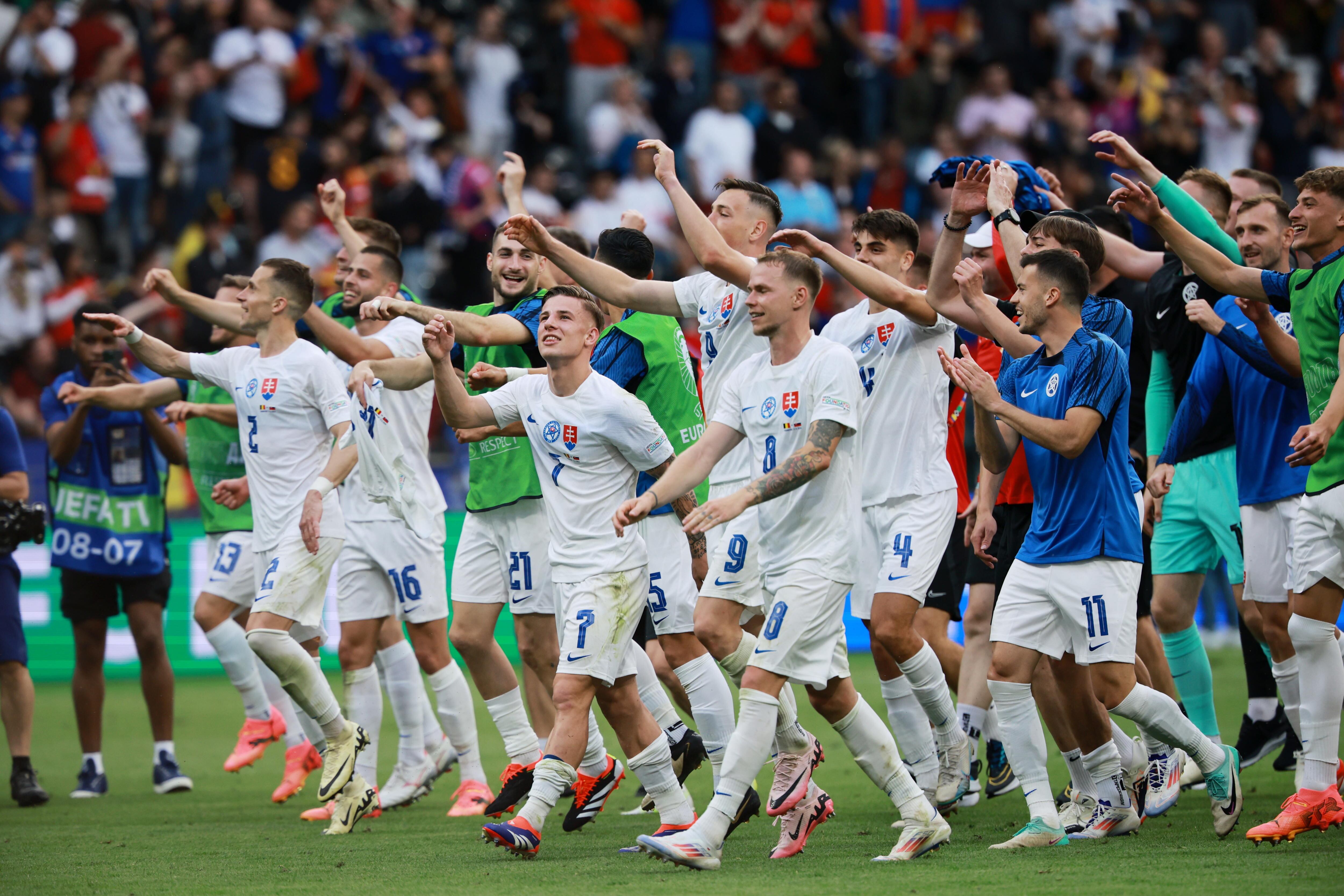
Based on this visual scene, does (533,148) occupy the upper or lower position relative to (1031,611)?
upper

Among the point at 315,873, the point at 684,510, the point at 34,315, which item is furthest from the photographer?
the point at 34,315

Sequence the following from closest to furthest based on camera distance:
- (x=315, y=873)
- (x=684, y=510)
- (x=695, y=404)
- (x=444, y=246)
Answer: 1. (x=315, y=873)
2. (x=684, y=510)
3. (x=695, y=404)
4. (x=444, y=246)

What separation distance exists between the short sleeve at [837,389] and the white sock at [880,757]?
4.19ft

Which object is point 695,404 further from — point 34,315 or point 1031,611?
point 34,315

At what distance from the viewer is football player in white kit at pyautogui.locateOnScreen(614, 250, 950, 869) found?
6430 mm

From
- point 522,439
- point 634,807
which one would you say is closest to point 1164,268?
point 522,439

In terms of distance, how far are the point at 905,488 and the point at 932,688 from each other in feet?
3.38

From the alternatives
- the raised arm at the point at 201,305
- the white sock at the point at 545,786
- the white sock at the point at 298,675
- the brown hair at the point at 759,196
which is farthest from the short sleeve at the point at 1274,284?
the raised arm at the point at 201,305

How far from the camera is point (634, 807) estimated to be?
8922 millimetres

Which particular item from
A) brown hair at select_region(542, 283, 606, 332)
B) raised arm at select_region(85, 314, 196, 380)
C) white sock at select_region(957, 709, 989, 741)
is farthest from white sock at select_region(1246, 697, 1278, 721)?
raised arm at select_region(85, 314, 196, 380)

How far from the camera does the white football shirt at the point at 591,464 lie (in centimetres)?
708

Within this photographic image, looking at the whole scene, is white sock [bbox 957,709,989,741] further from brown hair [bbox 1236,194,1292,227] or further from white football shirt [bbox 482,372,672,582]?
brown hair [bbox 1236,194,1292,227]

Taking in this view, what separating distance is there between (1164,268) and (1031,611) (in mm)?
3000

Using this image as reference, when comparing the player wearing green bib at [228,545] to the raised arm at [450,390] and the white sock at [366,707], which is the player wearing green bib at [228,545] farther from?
the raised arm at [450,390]
